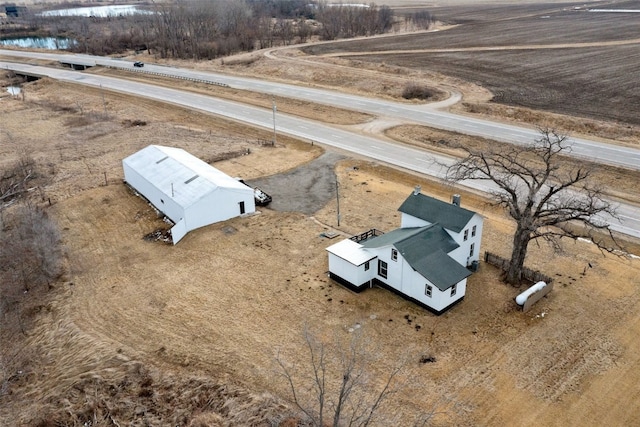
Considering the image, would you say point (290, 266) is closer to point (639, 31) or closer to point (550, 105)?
point (550, 105)

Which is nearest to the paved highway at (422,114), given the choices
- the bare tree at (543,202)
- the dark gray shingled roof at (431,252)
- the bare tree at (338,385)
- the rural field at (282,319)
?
the bare tree at (543,202)

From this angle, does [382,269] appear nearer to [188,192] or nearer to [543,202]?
[543,202]

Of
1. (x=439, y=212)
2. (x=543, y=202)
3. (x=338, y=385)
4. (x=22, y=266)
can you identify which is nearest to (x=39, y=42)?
(x=22, y=266)

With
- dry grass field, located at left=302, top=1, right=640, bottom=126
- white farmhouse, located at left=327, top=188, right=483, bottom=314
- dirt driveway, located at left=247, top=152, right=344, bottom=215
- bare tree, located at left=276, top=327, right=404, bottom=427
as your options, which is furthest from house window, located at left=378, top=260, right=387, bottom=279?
dry grass field, located at left=302, top=1, right=640, bottom=126

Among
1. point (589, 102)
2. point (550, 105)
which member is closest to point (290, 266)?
point (550, 105)

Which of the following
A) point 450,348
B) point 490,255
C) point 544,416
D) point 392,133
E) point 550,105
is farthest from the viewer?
point 550,105

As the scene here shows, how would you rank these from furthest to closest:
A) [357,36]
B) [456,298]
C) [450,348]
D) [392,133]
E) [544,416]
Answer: [357,36] < [392,133] < [456,298] < [450,348] < [544,416]

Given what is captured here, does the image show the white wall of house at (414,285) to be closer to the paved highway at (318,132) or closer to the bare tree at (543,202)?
the bare tree at (543,202)
